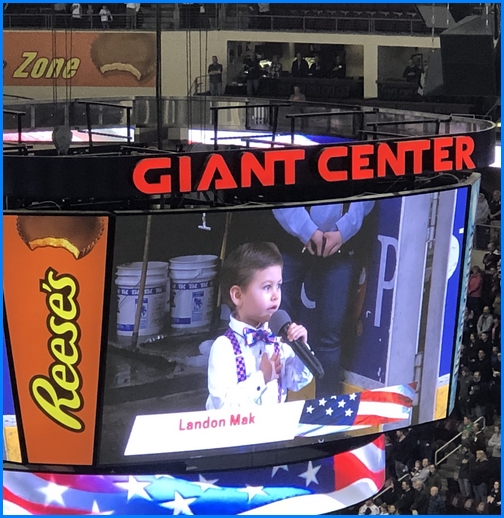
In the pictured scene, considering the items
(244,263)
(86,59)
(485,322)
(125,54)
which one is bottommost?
(485,322)

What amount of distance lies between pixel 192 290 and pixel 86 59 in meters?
18.3

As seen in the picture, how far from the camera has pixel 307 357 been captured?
41.4ft

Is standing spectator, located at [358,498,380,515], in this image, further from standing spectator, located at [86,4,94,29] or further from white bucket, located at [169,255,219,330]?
standing spectator, located at [86,4,94,29]

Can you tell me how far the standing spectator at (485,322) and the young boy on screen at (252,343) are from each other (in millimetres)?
8007

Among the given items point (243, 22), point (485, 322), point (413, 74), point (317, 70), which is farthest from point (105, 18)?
point (485, 322)

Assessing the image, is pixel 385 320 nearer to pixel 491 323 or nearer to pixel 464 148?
pixel 464 148

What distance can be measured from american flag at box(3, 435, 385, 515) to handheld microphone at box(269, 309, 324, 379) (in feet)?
4.30

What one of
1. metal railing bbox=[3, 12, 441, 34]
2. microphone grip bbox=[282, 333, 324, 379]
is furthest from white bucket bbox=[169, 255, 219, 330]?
metal railing bbox=[3, 12, 441, 34]

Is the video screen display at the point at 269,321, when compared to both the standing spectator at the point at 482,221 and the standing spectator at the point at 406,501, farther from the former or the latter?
the standing spectator at the point at 482,221

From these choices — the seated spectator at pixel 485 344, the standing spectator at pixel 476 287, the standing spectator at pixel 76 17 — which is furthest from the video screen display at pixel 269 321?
the standing spectator at pixel 76 17

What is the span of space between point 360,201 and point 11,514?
484 centimetres

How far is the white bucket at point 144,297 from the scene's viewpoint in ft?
38.4

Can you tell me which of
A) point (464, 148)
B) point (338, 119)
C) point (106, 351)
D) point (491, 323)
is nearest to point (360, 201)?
point (464, 148)

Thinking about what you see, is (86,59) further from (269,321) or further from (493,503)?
(269,321)
